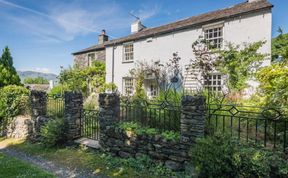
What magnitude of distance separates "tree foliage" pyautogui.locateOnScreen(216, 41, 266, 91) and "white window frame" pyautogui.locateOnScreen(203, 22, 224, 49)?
51.3 inches

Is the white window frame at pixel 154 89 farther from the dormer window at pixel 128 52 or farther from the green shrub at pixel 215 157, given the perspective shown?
the green shrub at pixel 215 157

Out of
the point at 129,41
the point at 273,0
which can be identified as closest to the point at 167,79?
the point at 129,41

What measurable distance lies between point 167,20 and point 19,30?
37.7 feet

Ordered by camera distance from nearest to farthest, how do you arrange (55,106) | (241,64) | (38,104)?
(38,104) → (55,106) → (241,64)

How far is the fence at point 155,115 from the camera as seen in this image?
5.52 metres

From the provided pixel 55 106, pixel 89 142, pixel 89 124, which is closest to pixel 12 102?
pixel 55 106

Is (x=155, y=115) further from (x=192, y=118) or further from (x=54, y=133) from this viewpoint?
(x=54, y=133)

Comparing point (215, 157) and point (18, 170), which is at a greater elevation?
point (215, 157)

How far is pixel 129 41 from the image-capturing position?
1745cm

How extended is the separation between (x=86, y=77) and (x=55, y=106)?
1141 cm

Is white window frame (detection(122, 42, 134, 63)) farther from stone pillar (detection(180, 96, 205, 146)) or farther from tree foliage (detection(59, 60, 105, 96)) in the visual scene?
stone pillar (detection(180, 96, 205, 146))

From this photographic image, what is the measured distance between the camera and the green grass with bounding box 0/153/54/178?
4770 millimetres

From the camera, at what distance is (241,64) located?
35.6 ft

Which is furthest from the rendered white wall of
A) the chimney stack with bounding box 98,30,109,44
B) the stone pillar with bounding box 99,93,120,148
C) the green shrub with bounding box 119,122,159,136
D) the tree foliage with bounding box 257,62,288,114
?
the stone pillar with bounding box 99,93,120,148
